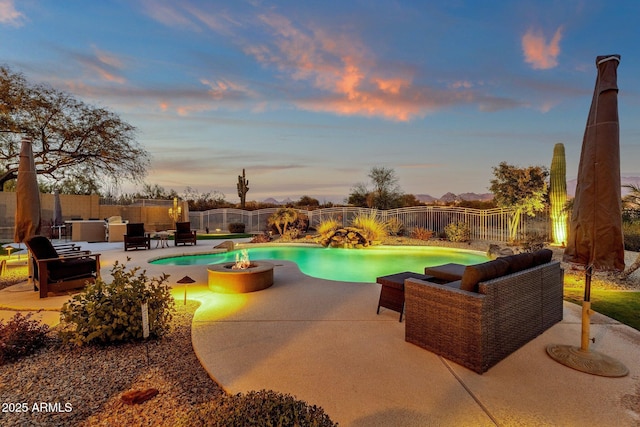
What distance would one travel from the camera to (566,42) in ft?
25.8

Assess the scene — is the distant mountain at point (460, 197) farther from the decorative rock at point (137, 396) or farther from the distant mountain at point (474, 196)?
the decorative rock at point (137, 396)

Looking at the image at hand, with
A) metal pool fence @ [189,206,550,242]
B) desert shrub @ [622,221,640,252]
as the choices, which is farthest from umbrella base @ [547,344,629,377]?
metal pool fence @ [189,206,550,242]

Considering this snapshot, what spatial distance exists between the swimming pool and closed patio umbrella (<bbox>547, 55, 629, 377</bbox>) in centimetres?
476

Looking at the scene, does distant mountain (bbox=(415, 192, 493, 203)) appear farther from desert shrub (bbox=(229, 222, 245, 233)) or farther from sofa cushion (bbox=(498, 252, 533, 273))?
sofa cushion (bbox=(498, 252, 533, 273))

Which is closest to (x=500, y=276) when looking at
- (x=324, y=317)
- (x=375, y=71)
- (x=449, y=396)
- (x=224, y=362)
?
(x=449, y=396)

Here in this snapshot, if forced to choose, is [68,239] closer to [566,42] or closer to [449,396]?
[449,396]

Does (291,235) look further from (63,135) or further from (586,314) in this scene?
(586,314)

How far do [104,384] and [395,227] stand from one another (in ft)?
42.6

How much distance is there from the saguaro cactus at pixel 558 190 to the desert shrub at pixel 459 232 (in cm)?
290

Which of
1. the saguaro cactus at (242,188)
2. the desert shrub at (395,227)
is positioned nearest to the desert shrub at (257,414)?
the desert shrub at (395,227)

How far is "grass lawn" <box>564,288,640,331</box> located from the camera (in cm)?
403

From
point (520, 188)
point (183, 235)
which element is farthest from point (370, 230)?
point (183, 235)

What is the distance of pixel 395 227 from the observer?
46.9 ft

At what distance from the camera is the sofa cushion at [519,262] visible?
9.86ft
